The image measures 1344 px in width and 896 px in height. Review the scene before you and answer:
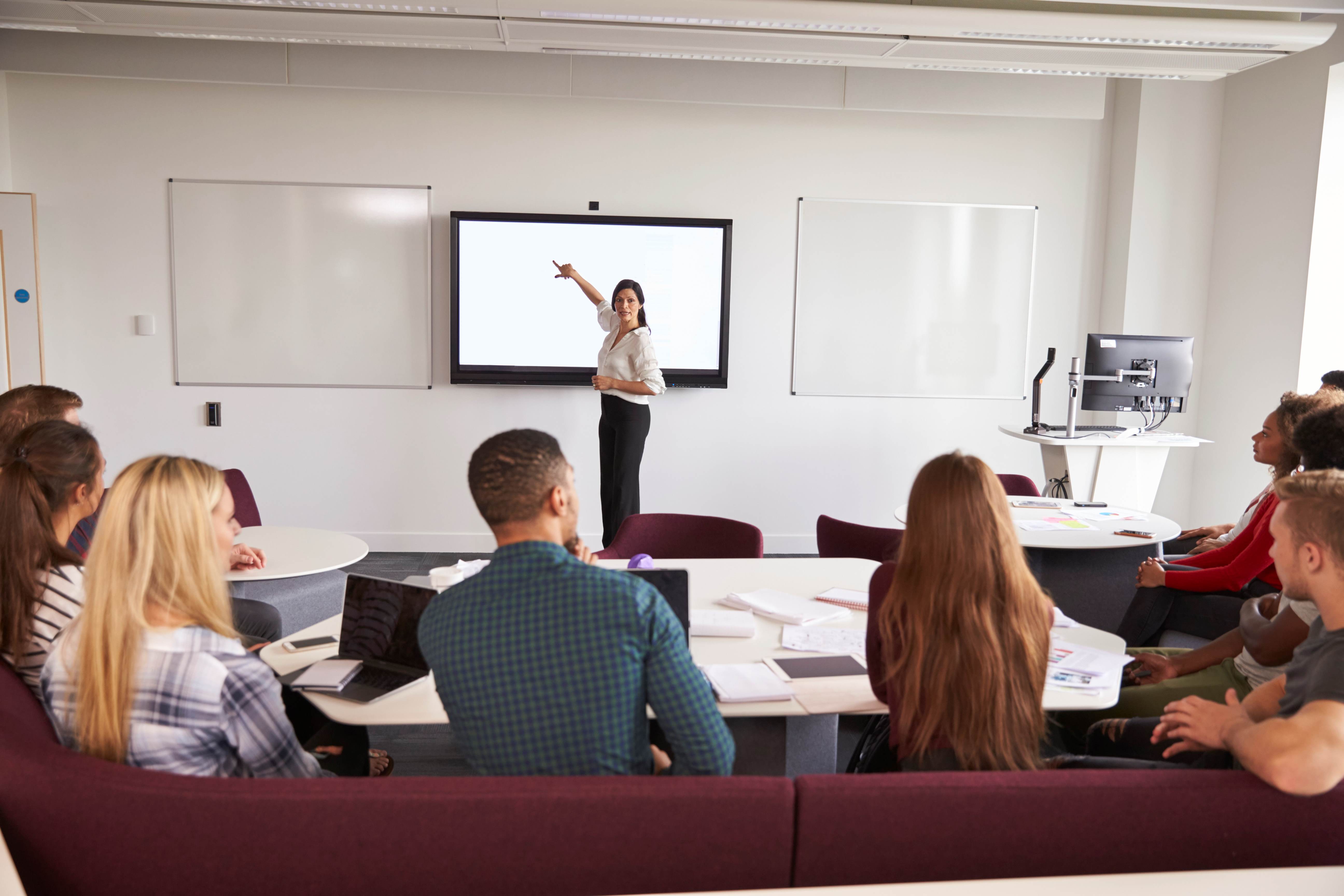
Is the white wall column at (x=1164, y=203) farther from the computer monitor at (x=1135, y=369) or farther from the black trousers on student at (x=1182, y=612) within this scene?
the black trousers on student at (x=1182, y=612)

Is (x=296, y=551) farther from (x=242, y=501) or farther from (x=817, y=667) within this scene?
(x=817, y=667)

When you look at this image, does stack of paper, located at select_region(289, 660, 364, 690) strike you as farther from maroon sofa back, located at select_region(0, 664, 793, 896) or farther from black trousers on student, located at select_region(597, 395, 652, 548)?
black trousers on student, located at select_region(597, 395, 652, 548)

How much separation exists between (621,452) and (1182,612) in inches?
115

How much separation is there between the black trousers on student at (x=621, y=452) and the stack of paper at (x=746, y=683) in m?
3.10

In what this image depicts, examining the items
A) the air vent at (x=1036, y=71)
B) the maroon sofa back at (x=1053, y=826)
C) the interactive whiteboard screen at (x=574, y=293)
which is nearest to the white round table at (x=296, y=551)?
the maroon sofa back at (x=1053, y=826)

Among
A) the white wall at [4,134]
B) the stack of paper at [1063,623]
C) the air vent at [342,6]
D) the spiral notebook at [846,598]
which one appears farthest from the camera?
the white wall at [4,134]

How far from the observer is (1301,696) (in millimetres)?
1549

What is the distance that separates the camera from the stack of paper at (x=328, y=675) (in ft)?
6.02

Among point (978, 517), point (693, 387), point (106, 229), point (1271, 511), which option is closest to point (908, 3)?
point (693, 387)

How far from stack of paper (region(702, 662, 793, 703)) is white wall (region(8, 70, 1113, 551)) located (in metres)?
3.86

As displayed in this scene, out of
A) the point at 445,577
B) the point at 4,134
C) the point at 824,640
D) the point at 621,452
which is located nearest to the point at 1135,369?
the point at 621,452

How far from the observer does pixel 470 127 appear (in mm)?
5516

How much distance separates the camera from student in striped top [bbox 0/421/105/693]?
178cm

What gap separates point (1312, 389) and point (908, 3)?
10.3 ft
